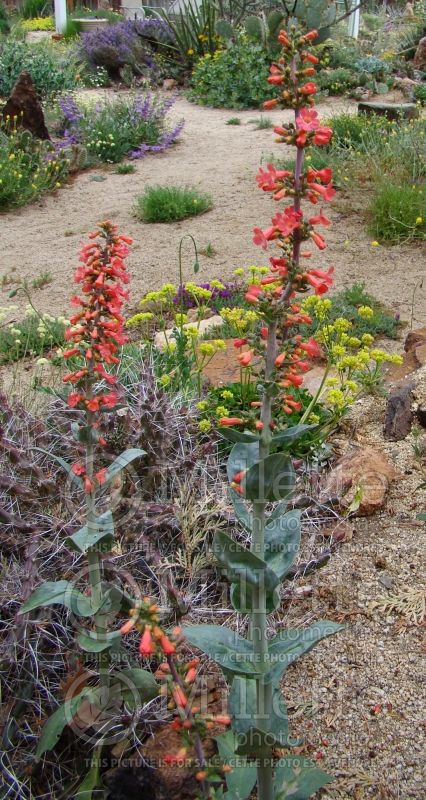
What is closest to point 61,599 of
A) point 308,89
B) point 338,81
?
point 308,89

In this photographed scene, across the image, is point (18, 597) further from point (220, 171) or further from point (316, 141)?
point (220, 171)

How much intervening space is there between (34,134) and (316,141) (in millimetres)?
8094

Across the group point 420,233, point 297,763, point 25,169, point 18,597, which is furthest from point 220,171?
point 297,763

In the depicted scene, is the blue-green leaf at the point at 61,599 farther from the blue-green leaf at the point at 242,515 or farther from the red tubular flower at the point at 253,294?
the red tubular flower at the point at 253,294

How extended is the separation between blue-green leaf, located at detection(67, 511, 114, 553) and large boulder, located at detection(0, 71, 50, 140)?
775 centimetres

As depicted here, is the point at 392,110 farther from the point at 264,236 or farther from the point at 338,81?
the point at 264,236

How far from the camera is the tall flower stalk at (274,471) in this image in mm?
1449

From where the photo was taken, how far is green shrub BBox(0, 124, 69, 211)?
24.6 ft

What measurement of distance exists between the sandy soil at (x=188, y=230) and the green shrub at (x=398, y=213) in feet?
0.41

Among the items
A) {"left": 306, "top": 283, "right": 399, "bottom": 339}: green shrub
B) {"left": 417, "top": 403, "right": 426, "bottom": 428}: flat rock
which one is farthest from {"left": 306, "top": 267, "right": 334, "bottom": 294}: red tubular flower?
{"left": 306, "top": 283, "right": 399, "bottom": 339}: green shrub

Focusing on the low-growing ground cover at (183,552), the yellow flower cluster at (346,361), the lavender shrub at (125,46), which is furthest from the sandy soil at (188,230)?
the lavender shrub at (125,46)

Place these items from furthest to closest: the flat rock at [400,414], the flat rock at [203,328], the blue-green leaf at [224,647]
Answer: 1. the flat rock at [203,328]
2. the flat rock at [400,414]
3. the blue-green leaf at [224,647]

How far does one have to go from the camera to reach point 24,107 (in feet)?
28.2

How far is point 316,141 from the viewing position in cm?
144
